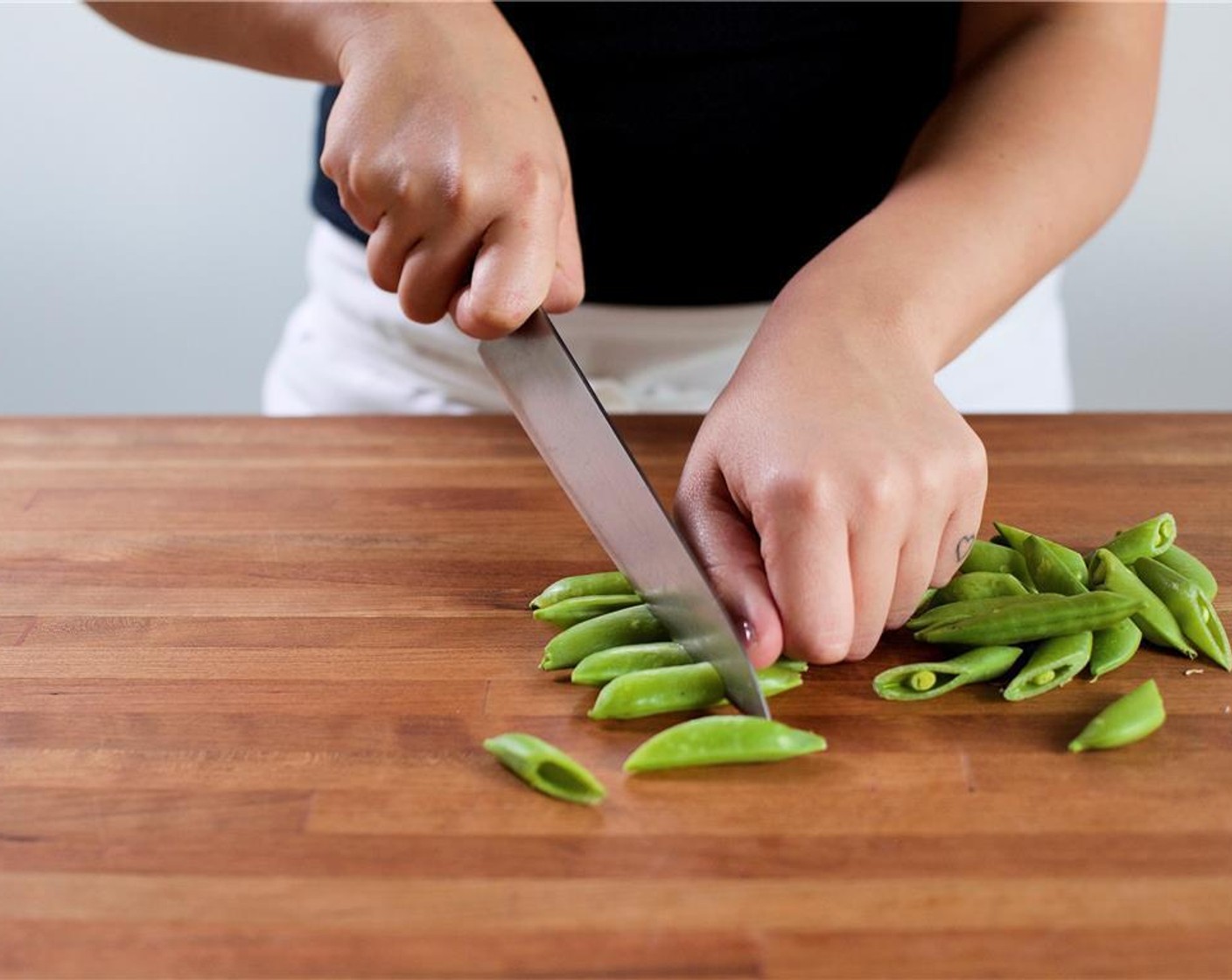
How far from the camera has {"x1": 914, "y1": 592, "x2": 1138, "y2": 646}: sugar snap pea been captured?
118cm

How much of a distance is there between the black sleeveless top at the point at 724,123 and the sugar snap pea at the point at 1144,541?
730 mm

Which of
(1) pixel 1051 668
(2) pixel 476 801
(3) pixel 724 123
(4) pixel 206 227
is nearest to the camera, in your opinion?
(2) pixel 476 801

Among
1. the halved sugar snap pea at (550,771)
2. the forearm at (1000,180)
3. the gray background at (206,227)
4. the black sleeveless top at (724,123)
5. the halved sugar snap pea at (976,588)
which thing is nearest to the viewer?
the halved sugar snap pea at (550,771)

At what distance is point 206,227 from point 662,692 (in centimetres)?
263

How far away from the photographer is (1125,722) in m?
1.09

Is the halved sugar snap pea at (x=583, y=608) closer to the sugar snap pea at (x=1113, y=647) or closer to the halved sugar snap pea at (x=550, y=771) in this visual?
the halved sugar snap pea at (x=550, y=771)

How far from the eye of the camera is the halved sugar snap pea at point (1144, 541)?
1325 millimetres

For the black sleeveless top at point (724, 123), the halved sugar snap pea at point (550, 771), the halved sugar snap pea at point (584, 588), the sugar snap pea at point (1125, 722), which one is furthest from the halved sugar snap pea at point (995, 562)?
the black sleeveless top at point (724, 123)

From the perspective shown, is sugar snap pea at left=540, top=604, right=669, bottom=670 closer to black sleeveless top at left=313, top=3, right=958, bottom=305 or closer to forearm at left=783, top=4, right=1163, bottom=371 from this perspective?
forearm at left=783, top=4, right=1163, bottom=371

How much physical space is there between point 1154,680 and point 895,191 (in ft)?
2.05

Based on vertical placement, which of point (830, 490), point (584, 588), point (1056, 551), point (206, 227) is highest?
point (830, 490)

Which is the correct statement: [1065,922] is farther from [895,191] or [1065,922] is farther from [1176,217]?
[1176,217]

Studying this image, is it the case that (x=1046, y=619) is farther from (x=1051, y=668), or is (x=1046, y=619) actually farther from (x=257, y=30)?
(x=257, y=30)

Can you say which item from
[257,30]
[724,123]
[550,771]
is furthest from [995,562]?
[257,30]
